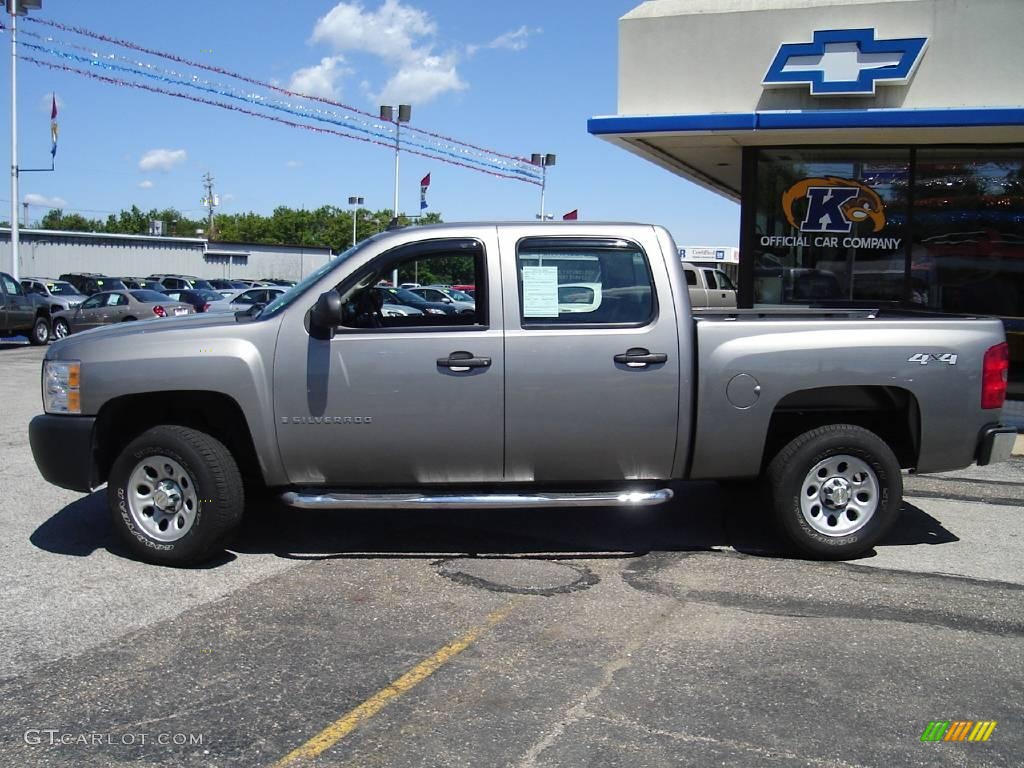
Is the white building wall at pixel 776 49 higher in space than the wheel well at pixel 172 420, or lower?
higher

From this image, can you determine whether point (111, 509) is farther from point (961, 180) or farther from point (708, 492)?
point (961, 180)

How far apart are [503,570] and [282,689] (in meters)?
1.92

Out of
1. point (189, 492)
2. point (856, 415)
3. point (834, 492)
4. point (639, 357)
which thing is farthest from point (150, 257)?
point (834, 492)

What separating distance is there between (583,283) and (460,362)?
898 mm

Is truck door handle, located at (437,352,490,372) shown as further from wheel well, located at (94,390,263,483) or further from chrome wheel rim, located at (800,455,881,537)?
chrome wheel rim, located at (800,455,881,537)

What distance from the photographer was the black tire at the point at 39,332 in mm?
24413

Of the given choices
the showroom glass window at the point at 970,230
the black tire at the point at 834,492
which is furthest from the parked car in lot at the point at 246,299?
the black tire at the point at 834,492

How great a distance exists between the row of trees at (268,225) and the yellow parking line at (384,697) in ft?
246

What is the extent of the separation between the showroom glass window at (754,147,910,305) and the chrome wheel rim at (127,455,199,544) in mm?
8490

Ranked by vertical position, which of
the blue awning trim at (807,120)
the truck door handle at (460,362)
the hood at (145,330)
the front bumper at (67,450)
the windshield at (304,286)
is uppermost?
the blue awning trim at (807,120)

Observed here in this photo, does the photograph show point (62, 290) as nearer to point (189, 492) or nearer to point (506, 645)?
point (189, 492)

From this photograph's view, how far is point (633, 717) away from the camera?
399 centimetres

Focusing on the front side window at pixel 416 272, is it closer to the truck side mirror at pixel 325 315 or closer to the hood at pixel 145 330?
the truck side mirror at pixel 325 315

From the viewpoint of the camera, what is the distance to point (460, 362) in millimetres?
5734
